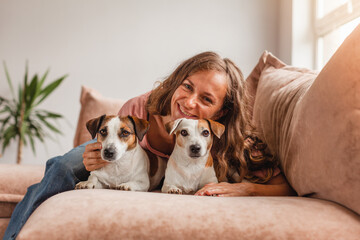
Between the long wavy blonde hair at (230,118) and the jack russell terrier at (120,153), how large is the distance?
0.33 metres

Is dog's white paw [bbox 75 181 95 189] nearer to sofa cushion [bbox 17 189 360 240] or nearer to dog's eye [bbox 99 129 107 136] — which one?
dog's eye [bbox 99 129 107 136]

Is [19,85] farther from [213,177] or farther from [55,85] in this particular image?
[213,177]

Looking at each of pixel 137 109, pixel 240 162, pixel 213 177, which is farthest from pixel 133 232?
pixel 137 109

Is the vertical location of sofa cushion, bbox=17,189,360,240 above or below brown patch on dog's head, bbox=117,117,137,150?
below

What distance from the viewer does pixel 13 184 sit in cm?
183

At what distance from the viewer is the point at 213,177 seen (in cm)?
128

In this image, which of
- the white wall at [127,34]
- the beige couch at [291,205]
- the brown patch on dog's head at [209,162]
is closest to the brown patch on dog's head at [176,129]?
the brown patch on dog's head at [209,162]

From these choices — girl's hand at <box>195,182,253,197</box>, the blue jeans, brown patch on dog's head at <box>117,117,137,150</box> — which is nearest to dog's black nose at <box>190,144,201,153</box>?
girl's hand at <box>195,182,253,197</box>

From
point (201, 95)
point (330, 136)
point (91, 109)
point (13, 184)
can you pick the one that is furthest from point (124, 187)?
point (91, 109)

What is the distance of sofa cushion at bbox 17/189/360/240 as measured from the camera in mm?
797

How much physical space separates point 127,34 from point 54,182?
93.0 inches

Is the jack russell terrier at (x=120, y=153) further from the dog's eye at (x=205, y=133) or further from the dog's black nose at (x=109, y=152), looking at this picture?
the dog's eye at (x=205, y=133)

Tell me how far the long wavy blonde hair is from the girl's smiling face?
0.12 feet

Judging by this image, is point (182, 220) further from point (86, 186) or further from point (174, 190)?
point (86, 186)
